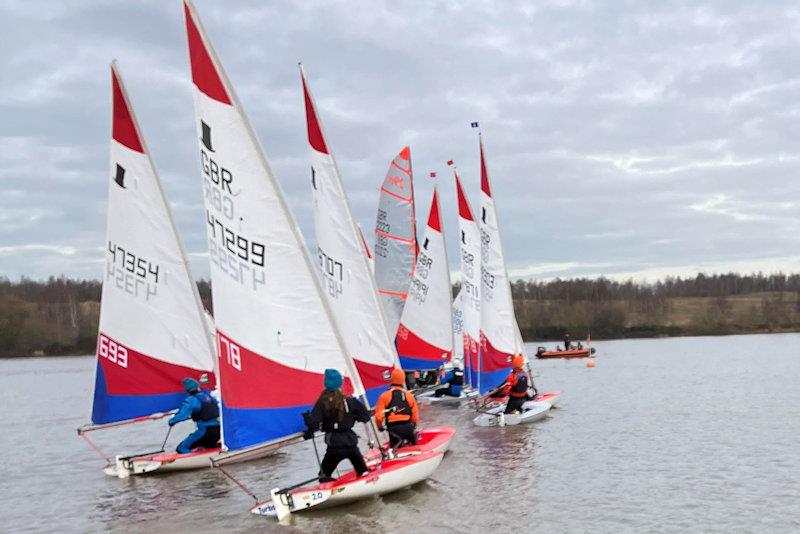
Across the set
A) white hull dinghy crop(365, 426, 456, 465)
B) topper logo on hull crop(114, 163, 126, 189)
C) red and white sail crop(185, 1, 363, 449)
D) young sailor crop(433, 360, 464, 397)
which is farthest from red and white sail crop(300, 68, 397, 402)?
young sailor crop(433, 360, 464, 397)

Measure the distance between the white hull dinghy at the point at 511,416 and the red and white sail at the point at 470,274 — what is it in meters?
3.23

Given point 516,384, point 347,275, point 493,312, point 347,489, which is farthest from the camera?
point 493,312

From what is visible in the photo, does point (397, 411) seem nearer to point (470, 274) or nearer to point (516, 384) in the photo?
point (516, 384)

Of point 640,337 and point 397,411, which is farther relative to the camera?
point 640,337

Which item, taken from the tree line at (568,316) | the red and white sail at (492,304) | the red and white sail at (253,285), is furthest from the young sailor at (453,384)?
the tree line at (568,316)

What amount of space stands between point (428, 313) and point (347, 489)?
14.8 meters

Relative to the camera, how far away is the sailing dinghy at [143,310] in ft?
48.0

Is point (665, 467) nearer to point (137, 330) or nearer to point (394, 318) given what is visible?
point (137, 330)

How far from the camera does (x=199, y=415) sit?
567 inches

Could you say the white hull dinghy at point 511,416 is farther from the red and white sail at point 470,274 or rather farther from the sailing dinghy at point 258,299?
the sailing dinghy at point 258,299

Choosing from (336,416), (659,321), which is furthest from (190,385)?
(659,321)

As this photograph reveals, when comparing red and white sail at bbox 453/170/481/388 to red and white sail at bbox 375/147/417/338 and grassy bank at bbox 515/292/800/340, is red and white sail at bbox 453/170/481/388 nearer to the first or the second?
red and white sail at bbox 375/147/417/338

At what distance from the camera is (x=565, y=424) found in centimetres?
2175

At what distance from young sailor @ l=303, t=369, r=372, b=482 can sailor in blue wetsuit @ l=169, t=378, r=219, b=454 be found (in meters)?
4.09
